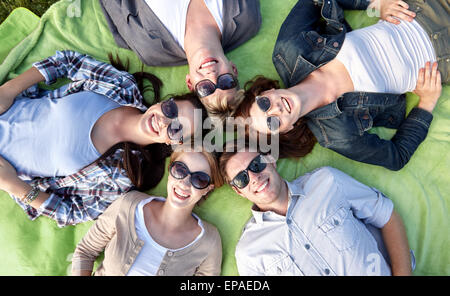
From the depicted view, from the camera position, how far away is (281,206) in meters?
2.87

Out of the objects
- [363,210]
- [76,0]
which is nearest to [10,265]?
[76,0]

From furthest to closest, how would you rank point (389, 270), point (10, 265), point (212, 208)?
point (212, 208) → point (10, 265) → point (389, 270)

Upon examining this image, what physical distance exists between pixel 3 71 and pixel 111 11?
1143mm

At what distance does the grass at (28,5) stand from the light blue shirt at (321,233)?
298 cm

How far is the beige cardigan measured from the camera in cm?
277

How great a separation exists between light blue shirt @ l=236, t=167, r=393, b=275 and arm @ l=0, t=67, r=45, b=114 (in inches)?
88.6

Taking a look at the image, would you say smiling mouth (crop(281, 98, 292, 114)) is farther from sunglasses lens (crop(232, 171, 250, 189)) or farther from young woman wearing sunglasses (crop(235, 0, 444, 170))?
sunglasses lens (crop(232, 171, 250, 189))

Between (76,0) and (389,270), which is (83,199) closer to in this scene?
(76,0)

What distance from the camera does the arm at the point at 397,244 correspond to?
108 inches

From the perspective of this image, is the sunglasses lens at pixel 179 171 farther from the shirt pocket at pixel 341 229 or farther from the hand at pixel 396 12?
the hand at pixel 396 12

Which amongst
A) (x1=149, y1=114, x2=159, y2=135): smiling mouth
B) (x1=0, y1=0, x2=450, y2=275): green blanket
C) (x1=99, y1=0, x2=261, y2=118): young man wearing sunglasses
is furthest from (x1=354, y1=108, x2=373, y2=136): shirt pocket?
(x1=149, y1=114, x2=159, y2=135): smiling mouth

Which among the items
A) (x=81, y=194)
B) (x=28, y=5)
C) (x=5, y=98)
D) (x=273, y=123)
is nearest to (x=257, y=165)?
(x=273, y=123)

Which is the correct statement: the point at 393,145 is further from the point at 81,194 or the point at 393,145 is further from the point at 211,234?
the point at 81,194

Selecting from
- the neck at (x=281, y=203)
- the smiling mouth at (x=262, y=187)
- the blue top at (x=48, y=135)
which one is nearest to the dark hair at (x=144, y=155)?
the blue top at (x=48, y=135)
